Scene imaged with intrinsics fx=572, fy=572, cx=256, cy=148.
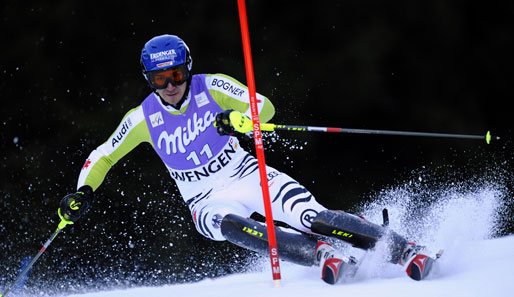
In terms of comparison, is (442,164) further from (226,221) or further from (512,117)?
(226,221)

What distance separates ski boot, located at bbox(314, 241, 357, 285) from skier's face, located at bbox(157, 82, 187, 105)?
120 cm

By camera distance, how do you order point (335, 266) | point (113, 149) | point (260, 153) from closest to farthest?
point (335, 266), point (260, 153), point (113, 149)

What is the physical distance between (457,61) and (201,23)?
2.14 meters

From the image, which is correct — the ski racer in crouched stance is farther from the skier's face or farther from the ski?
the ski

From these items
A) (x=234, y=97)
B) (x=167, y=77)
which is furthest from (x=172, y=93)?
(x=234, y=97)

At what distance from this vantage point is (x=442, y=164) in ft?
15.5

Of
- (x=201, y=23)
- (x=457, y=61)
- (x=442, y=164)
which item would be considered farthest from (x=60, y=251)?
(x=457, y=61)

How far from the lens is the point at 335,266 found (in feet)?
7.73

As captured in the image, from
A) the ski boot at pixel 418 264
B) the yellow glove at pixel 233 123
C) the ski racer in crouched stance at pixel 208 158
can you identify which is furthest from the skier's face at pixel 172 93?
the ski boot at pixel 418 264

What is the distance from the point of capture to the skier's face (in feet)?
10.0

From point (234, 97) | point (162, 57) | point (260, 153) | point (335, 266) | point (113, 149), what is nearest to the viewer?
point (335, 266)

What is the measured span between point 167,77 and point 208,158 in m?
0.51

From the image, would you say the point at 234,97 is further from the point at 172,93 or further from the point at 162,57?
the point at 162,57

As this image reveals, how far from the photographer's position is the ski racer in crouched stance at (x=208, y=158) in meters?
2.68
